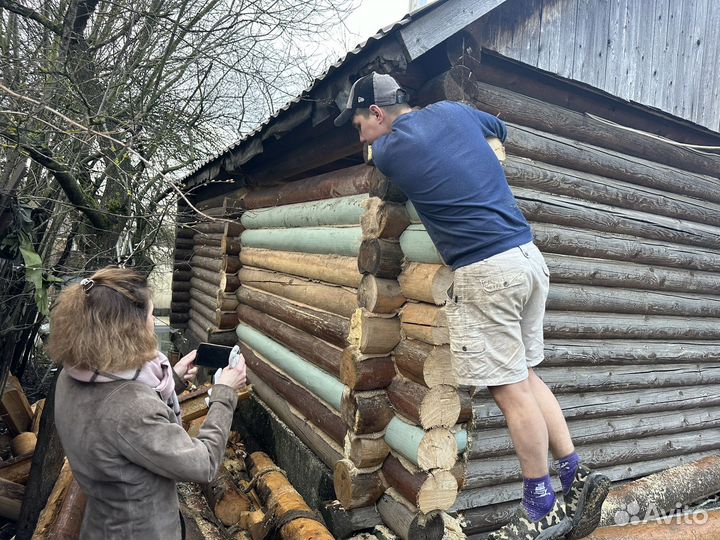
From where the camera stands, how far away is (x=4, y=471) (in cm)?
470

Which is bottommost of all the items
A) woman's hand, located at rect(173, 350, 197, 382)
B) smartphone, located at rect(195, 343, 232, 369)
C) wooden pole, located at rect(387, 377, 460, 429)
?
wooden pole, located at rect(387, 377, 460, 429)

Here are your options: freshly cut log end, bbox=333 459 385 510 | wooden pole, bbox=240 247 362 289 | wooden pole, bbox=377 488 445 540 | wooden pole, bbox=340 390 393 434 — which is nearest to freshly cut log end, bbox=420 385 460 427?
wooden pole, bbox=340 390 393 434

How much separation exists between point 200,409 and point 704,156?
564 cm

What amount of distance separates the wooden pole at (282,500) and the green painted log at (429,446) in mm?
802

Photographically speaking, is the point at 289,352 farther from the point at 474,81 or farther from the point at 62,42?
the point at 62,42

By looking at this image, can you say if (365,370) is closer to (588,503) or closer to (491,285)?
(491,285)

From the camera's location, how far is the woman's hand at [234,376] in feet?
7.82

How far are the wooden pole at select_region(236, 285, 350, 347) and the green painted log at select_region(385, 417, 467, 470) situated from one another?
105cm

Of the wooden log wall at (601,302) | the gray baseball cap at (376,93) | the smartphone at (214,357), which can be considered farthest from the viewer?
the wooden log wall at (601,302)

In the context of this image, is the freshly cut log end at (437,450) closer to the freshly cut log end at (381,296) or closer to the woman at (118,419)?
the freshly cut log end at (381,296)

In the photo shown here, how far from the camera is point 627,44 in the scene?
4.18m

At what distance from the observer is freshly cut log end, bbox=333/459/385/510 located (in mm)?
3293

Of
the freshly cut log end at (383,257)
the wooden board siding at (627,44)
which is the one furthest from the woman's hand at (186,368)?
the wooden board siding at (627,44)

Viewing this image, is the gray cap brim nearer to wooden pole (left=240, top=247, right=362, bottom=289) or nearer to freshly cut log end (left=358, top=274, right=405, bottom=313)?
freshly cut log end (left=358, top=274, right=405, bottom=313)
